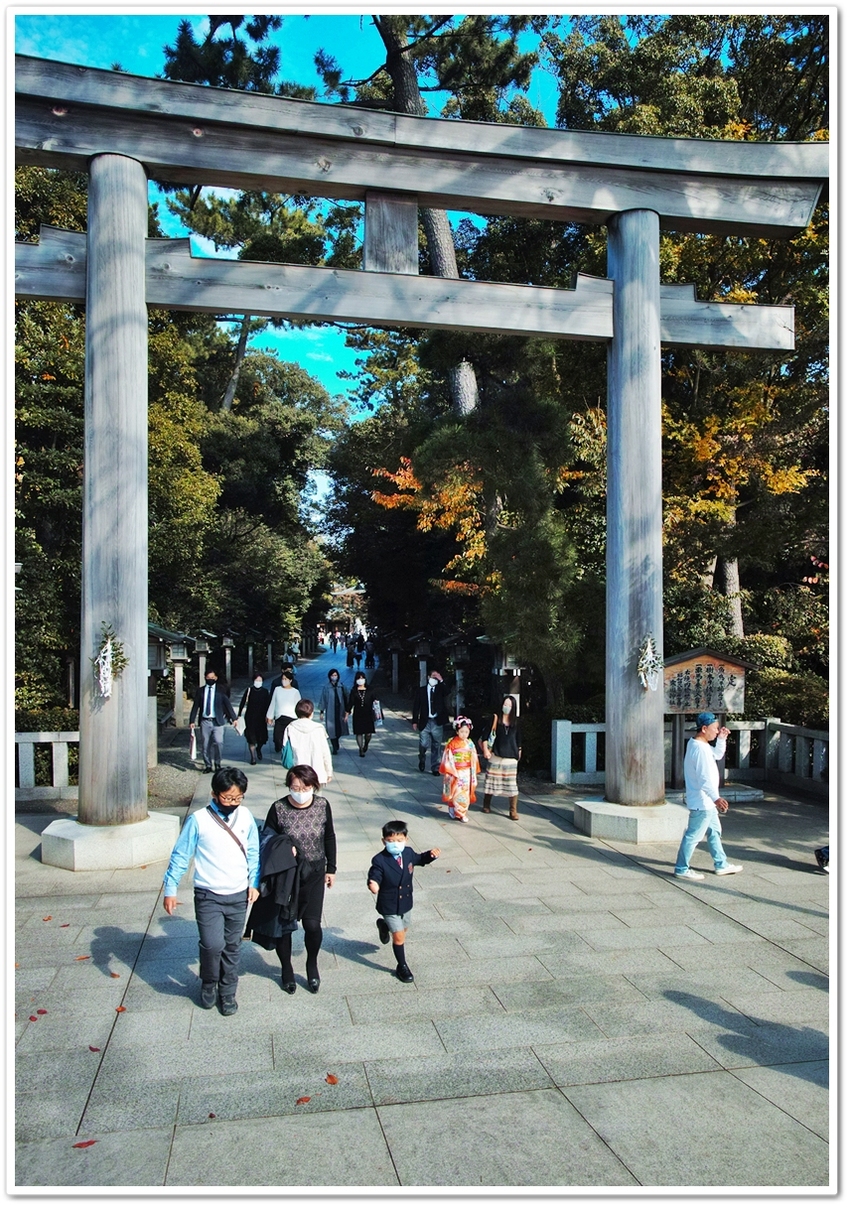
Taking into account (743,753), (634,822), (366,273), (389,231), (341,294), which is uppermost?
(389,231)

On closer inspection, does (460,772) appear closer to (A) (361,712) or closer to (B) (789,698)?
(A) (361,712)

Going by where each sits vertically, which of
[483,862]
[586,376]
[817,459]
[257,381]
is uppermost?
[257,381]

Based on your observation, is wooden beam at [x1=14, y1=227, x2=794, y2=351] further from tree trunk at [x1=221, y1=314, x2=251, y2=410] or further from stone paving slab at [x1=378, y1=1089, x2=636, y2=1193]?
tree trunk at [x1=221, y1=314, x2=251, y2=410]

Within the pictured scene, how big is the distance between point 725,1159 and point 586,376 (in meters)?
→ 14.3

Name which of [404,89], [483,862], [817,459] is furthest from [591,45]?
[483,862]

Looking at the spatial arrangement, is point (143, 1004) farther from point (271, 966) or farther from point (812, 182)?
point (812, 182)

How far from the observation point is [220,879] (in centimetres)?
492

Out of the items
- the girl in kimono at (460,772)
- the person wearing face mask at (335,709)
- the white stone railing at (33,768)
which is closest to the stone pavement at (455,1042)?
the girl in kimono at (460,772)

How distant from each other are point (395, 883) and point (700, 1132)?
2.29m

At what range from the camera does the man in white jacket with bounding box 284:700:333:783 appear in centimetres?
816

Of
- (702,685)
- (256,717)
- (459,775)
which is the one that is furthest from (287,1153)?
(256,717)

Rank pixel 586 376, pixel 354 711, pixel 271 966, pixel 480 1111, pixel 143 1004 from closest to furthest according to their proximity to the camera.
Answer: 1. pixel 480 1111
2. pixel 143 1004
3. pixel 271 966
4. pixel 354 711
5. pixel 586 376

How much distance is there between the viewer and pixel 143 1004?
5.05m

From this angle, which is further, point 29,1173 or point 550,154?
point 550,154
